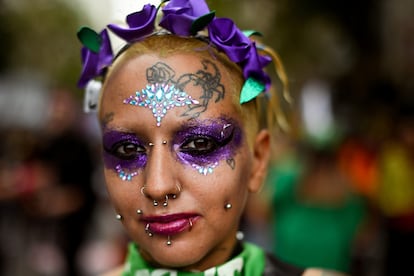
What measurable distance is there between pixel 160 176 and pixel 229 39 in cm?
59

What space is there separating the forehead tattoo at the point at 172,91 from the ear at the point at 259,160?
363mm

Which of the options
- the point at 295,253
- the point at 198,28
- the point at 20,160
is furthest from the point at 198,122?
the point at 20,160

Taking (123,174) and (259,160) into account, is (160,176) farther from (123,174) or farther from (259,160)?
(259,160)

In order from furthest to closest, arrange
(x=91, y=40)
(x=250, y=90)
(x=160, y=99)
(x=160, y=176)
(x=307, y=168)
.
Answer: (x=307, y=168) < (x=91, y=40) < (x=250, y=90) < (x=160, y=99) < (x=160, y=176)

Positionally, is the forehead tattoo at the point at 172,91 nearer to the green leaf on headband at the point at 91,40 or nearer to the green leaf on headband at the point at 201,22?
the green leaf on headband at the point at 201,22

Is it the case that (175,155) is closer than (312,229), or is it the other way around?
(175,155)

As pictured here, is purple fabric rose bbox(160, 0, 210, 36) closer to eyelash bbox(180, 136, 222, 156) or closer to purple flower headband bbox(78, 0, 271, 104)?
purple flower headband bbox(78, 0, 271, 104)

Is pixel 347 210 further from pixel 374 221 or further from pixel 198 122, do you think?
pixel 198 122

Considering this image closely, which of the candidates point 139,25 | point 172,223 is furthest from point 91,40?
point 172,223

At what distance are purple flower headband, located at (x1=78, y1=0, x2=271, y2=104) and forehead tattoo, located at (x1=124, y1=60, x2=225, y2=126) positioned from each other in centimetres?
12

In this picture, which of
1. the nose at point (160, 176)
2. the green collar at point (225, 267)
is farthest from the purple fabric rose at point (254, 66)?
the green collar at point (225, 267)

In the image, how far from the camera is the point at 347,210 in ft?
16.5

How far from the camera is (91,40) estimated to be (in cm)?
259

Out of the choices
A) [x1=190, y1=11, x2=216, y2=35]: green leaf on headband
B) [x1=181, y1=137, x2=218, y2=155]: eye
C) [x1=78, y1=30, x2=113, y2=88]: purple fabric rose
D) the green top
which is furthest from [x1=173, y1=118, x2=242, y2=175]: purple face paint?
the green top
